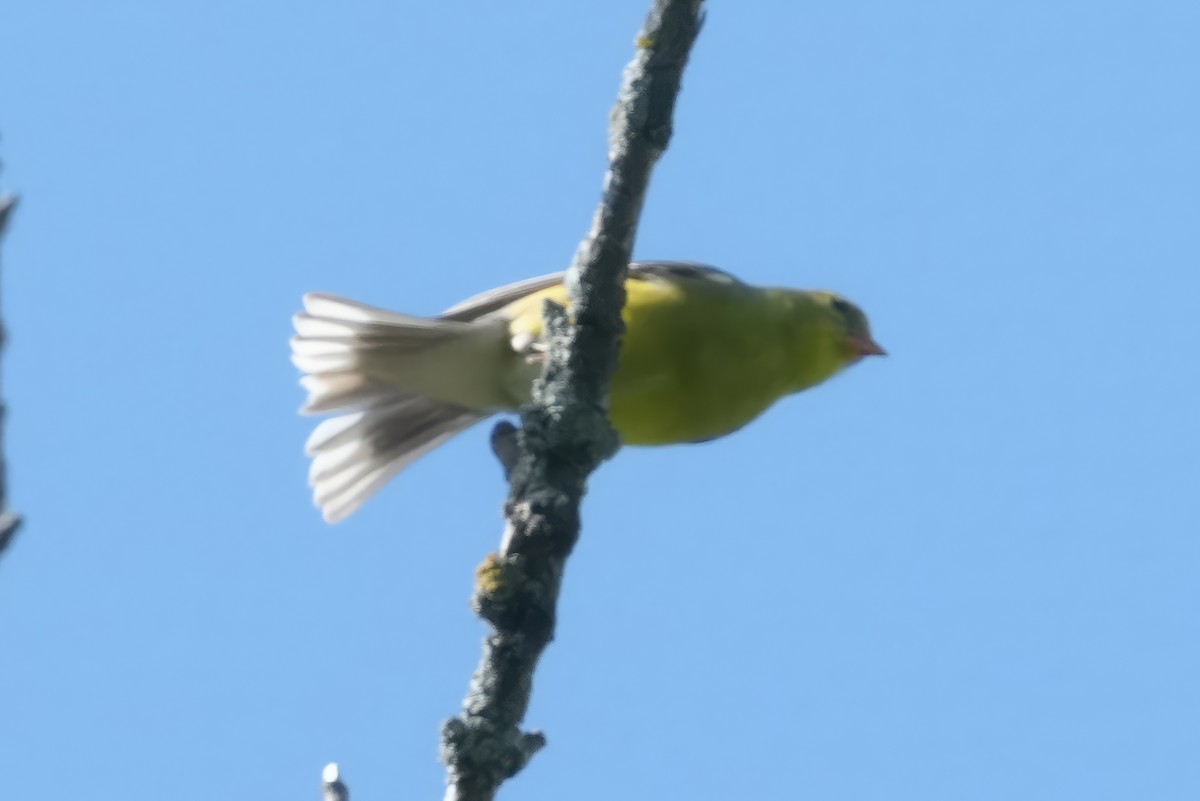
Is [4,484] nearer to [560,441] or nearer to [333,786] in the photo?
[333,786]

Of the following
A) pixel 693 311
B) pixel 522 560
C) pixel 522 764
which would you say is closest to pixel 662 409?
pixel 693 311

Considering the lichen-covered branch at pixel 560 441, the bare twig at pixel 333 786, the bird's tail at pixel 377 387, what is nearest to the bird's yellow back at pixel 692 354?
the bird's tail at pixel 377 387

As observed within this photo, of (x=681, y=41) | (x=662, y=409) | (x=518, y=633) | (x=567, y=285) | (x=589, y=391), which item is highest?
(x=662, y=409)

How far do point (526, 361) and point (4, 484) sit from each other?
4.85 m

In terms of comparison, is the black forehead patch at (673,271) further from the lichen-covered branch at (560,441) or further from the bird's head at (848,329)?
the lichen-covered branch at (560,441)

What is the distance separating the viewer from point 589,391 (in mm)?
3246

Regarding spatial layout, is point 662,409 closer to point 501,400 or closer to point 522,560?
point 501,400

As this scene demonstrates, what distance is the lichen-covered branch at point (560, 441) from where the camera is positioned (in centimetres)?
247

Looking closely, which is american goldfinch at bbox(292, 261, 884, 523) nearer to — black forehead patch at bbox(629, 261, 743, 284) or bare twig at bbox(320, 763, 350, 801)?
black forehead patch at bbox(629, 261, 743, 284)

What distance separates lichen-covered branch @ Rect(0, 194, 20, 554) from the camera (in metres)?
0.80

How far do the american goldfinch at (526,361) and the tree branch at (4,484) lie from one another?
4311 millimetres

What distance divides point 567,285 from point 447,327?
2.62 metres

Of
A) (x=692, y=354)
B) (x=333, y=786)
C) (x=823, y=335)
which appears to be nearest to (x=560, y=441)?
(x=333, y=786)

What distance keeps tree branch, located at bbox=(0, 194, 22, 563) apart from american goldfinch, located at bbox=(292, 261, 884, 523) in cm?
431
